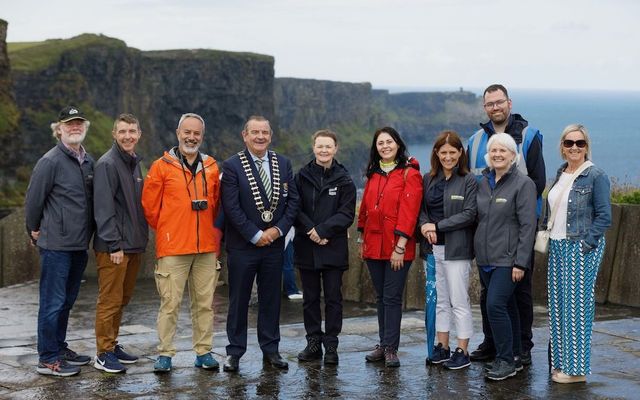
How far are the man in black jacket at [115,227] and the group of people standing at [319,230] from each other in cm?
1

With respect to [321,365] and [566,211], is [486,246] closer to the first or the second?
[566,211]

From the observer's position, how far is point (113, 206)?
8062 millimetres

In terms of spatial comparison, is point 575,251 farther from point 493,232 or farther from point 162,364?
point 162,364

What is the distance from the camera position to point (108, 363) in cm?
811

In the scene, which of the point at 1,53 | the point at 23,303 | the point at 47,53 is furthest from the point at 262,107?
the point at 23,303

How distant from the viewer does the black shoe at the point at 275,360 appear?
8312 millimetres

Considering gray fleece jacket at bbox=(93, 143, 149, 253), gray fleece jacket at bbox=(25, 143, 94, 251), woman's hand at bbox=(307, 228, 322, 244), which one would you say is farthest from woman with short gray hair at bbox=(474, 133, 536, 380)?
gray fleece jacket at bbox=(25, 143, 94, 251)

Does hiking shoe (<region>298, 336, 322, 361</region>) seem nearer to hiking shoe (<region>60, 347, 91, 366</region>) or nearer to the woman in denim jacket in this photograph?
hiking shoe (<region>60, 347, 91, 366</region>)

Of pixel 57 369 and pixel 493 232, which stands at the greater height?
pixel 493 232

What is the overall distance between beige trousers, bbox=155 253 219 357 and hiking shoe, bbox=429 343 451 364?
179 cm

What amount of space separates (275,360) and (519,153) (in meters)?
Answer: 2.55

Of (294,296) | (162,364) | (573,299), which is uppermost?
(573,299)

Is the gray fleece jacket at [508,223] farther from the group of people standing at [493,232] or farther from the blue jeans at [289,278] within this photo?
the blue jeans at [289,278]

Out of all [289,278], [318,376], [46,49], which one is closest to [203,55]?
[46,49]
